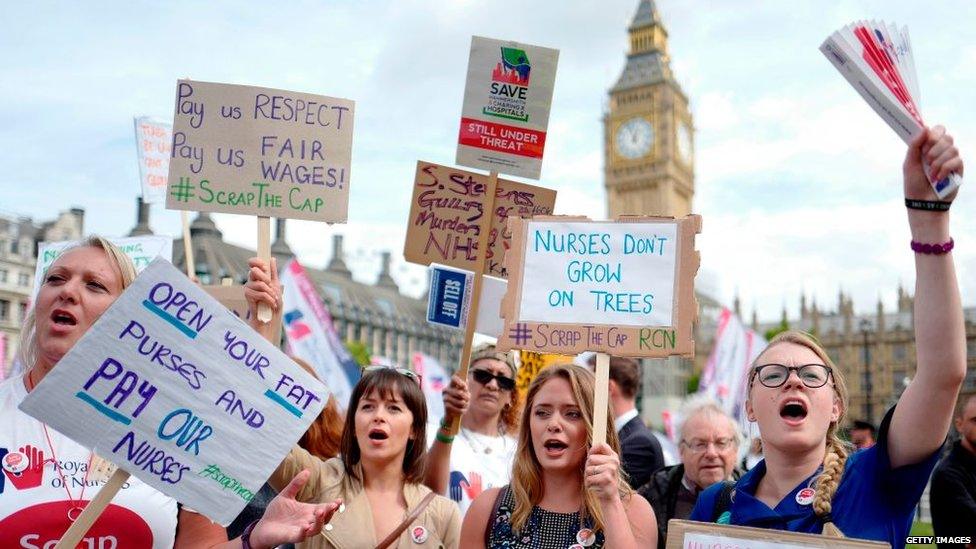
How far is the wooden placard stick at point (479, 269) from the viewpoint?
4059mm

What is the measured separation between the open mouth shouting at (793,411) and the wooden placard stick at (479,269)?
1683 millimetres

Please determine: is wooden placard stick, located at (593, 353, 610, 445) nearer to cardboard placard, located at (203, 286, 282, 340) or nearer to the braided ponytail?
the braided ponytail

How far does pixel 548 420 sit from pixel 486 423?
1637mm

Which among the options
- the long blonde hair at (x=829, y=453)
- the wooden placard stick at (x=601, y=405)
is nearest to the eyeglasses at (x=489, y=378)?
the wooden placard stick at (x=601, y=405)

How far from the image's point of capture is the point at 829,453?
2.60 m

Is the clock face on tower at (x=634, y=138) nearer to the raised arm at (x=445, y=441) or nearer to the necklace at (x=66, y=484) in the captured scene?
the raised arm at (x=445, y=441)

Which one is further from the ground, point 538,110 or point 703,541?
point 538,110

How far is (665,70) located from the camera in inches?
3659

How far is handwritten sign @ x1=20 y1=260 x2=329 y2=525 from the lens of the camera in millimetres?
2412

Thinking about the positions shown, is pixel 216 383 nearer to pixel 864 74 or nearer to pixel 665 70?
pixel 864 74

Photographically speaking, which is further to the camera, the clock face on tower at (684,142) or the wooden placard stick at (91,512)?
the clock face on tower at (684,142)

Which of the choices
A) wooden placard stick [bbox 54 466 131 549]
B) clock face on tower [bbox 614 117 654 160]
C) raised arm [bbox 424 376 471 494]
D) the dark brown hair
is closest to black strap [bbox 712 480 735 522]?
the dark brown hair

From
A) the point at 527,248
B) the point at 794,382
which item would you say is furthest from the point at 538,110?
the point at 794,382

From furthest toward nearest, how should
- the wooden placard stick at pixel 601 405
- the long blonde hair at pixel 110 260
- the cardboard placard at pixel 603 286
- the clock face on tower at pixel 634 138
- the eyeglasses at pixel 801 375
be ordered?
the clock face on tower at pixel 634 138 → the cardboard placard at pixel 603 286 → the wooden placard stick at pixel 601 405 → the long blonde hair at pixel 110 260 → the eyeglasses at pixel 801 375
